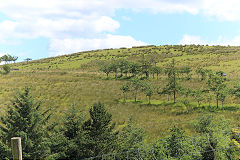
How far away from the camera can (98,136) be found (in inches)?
714

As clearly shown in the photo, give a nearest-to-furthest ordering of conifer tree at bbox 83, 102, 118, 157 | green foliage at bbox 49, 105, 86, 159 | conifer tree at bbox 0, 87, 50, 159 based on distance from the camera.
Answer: conifer tree at bbox 0, 87, 50, 159
green foliage at bbox 49, 105, 86, 159
conifer tree at bbox 83, 102, 118, 157

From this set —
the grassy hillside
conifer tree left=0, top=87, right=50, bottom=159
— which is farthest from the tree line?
the grassy hillside

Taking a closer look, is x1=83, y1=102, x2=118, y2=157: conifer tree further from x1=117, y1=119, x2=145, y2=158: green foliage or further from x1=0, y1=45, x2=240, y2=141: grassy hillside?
x1=0, y1=45, x2=240, y2=141: grassy hillside

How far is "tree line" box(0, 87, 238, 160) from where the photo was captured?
42.4 feet

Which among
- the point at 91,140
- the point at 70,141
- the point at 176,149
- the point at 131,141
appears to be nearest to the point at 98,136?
the point at 91,140

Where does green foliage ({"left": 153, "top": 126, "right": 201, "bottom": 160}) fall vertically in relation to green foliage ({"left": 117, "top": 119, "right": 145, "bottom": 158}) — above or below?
above

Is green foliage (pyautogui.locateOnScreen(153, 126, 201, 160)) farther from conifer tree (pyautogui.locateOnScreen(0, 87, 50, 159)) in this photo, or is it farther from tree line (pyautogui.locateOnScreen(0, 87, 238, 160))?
conifer tree (pyautogui.locateOnScreen(0, 87, 50, 159))

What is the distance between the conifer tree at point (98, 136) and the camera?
57.4 ft

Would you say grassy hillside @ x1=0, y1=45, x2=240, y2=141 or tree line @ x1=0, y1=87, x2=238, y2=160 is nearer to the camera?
tree line @ x1=0, y1=87, x2=238, y2=160

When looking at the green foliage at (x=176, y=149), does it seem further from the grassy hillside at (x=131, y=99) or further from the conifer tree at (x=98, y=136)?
the conifer tree at (x=98, y=136)

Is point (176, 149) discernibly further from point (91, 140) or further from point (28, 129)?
point (28, 129)

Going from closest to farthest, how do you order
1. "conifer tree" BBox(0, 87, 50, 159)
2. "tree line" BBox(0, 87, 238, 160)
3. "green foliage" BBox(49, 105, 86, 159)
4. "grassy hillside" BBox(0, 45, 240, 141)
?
1. "tree line" BBox(0, 87, 238, 160)
2. "conifer tree" BBox(0, 87, 50, 159)
3. "green foliage" BBox(49, 105, 86, 159)
4. "grassy hillside" BBox(0, 45, 240, 141)

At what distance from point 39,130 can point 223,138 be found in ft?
44.7

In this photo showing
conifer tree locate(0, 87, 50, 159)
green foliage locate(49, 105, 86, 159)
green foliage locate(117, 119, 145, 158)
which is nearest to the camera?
conifer tree locate(0, 87, 50, 159)
